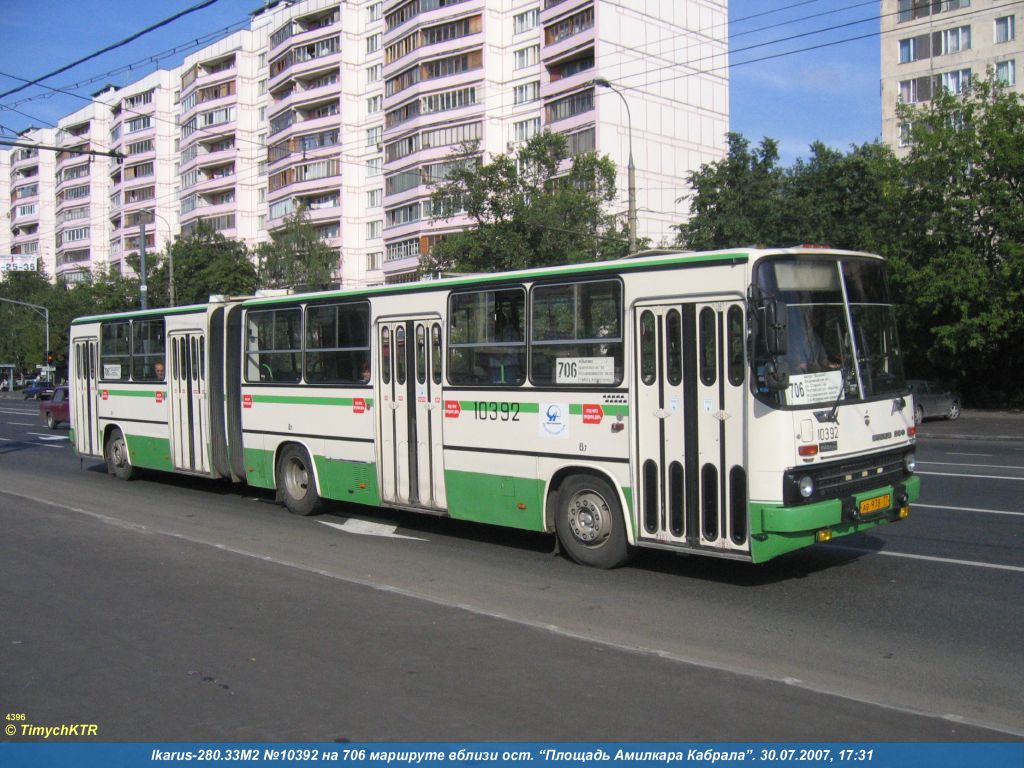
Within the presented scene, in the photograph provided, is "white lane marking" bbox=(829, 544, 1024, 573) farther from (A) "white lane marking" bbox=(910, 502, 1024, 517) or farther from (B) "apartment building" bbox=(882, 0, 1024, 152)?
(B) "apartment building" bbox=(882, 0, 1024, 152)

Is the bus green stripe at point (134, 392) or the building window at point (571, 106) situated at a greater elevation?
the building window at point (571, 106)

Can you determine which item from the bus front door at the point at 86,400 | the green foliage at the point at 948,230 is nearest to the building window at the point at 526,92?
the green foliage at the point at 948,230

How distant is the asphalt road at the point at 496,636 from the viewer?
5422 millimetres

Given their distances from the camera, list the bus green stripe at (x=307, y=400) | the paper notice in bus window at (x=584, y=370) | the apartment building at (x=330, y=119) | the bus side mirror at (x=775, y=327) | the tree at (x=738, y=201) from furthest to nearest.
→ the apartment building at (x=330, y=119) → the tree at (x=738, y=201) → the bus green stripe at (x=307, y=400) → the paper notice in bus window at (x=584, y=370) → the bus side mirror at (x=775, y=327)

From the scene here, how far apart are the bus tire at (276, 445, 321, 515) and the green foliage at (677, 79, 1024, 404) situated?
26.4 metres

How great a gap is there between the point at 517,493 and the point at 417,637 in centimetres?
327

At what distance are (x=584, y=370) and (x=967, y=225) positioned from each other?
29226mm

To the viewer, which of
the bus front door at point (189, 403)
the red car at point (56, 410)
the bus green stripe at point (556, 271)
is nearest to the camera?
the bus green stripe at point (556, 271)

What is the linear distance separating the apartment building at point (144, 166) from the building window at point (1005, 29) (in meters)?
70.5

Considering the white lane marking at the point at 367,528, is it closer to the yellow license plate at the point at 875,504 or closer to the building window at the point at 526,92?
the yellow license plate at the point at 875,504

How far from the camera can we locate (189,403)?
1538cm

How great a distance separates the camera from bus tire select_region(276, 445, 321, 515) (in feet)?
43.1

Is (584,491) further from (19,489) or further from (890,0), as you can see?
(890,0)

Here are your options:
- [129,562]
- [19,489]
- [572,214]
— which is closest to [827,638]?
[129,562]
